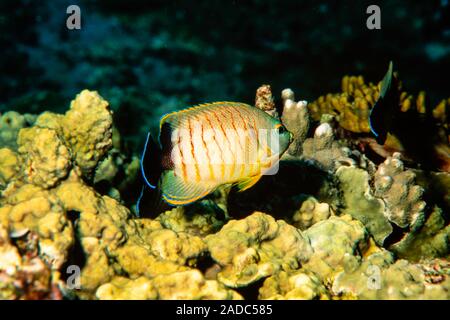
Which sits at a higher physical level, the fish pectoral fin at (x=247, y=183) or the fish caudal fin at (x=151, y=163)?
the fish caudal fin at (x=151, y=163)

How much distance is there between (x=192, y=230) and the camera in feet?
7.02

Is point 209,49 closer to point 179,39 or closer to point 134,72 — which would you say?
point 179,39

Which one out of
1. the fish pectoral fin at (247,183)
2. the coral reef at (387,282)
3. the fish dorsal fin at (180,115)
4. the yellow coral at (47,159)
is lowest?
the coral reef at (387,282)

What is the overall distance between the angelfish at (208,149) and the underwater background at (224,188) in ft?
0.98

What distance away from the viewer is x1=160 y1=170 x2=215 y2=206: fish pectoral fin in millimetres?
1615

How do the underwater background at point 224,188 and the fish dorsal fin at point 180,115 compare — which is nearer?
the underwater background at point 224,188

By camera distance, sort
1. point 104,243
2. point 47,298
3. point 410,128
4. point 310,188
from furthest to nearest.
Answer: point 410,128
point 310,188
point 104,243
point 47,298

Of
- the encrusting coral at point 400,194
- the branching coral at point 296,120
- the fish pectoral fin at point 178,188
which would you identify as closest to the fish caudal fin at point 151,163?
the fish pectoral fin at point 178,188

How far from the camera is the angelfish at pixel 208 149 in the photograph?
5.14 feet

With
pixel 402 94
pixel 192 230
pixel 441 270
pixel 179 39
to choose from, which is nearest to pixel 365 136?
pixel 402 94

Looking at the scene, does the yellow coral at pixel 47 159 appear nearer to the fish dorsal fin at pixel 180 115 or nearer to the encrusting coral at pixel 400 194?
the fish dorsal fin at pixel 180 115

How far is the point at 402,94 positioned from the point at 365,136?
0.75 m

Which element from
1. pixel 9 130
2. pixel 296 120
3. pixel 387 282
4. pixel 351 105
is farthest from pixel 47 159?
pixel 351 105
